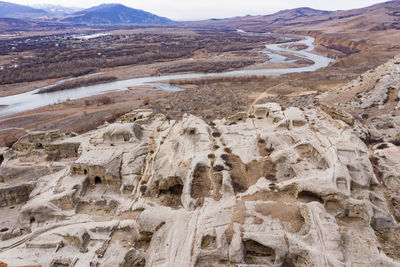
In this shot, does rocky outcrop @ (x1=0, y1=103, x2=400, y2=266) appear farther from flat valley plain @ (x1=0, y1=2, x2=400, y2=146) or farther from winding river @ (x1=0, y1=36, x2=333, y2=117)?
winding river @ (x1=0, y1=36, x2=333, y2=117)

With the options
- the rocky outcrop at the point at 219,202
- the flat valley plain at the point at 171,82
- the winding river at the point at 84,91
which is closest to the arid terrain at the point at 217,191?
the rocky outcrop at the point at 219,202

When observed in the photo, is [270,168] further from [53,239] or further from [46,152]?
[46,152]

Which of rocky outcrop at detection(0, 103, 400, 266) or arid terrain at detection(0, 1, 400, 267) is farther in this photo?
arid terrain at detection(0, 1, 400, 267)

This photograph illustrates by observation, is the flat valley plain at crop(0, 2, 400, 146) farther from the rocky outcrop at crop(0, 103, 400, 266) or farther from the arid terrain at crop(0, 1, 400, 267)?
the rocky outcrop at crop(0, 103, 400, 266)

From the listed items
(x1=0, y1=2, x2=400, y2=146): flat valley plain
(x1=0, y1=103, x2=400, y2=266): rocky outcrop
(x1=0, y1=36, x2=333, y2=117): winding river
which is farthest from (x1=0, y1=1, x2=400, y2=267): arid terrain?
(x1=0, y1=36, x2=333, y2=117): winding river

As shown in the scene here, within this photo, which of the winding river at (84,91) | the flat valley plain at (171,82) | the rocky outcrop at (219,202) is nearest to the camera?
the rocky outcrop at (219,202)

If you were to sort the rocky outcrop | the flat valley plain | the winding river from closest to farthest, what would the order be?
the rocky outcrop → the flat valley plain → the winding river

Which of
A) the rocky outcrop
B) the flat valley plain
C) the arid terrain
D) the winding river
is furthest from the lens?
the winding river

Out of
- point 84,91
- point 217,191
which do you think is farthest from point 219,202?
point 84,91

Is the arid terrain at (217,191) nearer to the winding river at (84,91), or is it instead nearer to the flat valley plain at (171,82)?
the flat valley plain at (171,82)

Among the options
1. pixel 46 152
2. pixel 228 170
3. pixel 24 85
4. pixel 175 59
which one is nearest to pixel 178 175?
pixel 228 170
